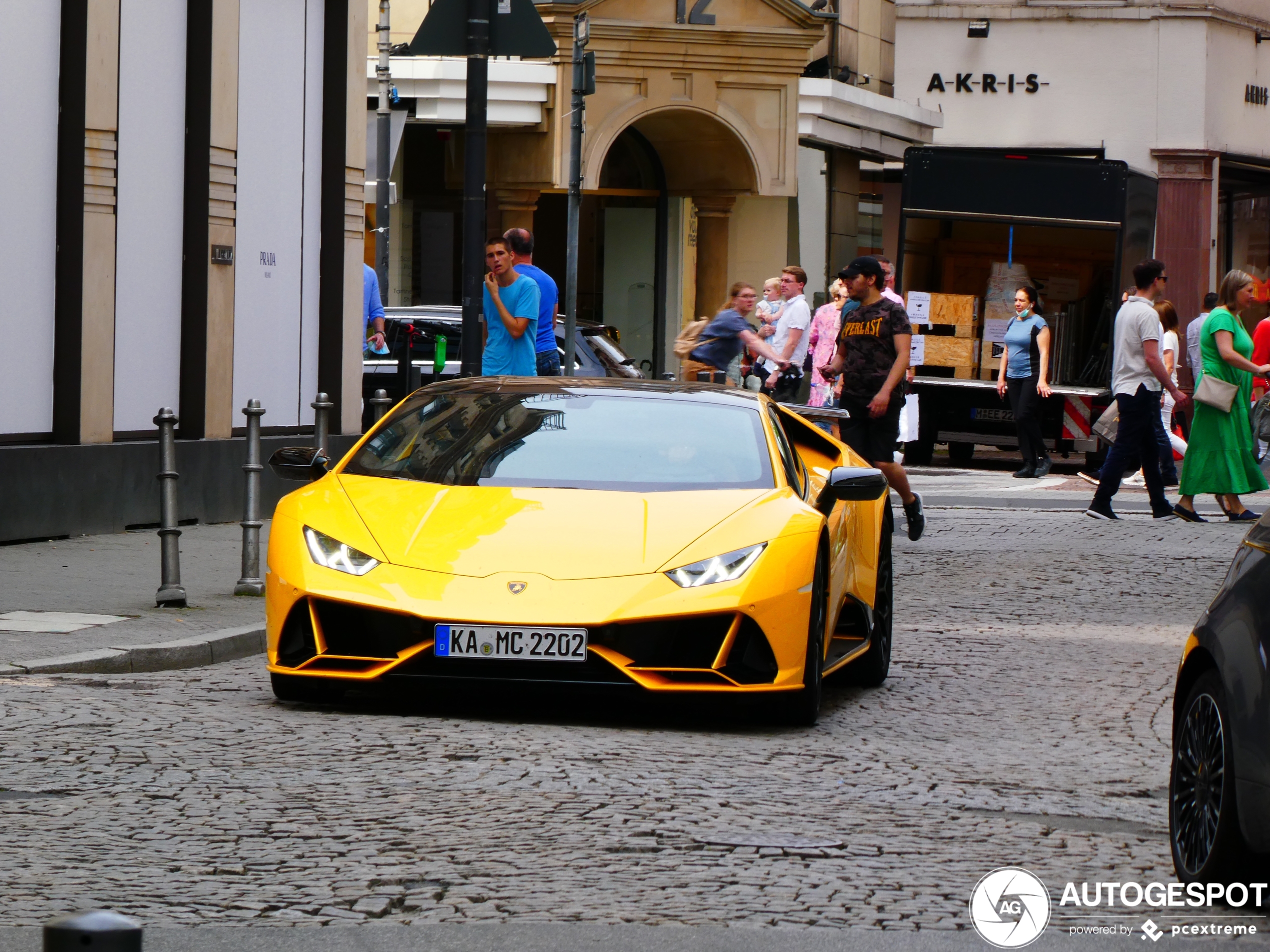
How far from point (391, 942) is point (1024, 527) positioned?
12283 millimetres

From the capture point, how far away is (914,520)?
14.6 metres

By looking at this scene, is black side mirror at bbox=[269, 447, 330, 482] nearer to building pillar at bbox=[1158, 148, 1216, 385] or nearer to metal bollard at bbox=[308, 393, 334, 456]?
metal bollard at bbox=[308, 393, 334, 456]

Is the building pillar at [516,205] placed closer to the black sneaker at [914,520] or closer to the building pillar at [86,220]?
the black sneaker at [914,520]

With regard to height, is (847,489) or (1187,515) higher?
(847,489)

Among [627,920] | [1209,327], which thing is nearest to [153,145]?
[1209,327]

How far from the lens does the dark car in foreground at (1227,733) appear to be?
4.48 metres

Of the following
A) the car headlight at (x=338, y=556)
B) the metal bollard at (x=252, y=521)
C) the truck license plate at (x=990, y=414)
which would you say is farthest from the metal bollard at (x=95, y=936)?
the truck license plate at (x=990, y=414)

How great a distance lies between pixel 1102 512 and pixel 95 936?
601 inches

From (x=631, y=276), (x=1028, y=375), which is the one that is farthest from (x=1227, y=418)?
(x=631, y=276)

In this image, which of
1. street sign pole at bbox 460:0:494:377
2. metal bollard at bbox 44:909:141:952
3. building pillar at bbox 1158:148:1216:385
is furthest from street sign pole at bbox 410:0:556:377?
building pillar at bbox 1158:148:1216:385

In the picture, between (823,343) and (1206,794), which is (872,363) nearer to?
(823,343)

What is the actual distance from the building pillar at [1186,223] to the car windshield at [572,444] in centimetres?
2769

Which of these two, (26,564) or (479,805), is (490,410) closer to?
(479,805)

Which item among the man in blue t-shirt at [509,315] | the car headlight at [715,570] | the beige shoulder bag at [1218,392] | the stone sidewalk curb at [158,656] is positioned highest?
the man in blue t-shirt at [509,315]
